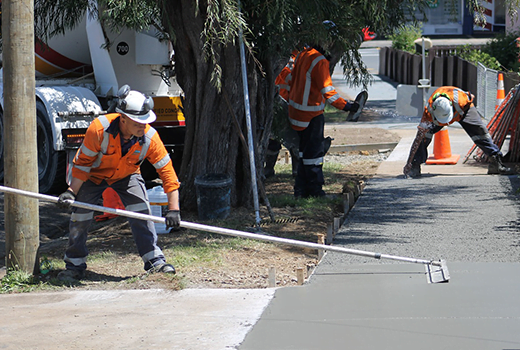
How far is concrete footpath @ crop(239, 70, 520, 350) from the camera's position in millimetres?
4137

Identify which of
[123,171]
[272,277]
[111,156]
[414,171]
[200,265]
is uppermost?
[111,156]

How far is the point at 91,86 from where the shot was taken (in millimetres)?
9875

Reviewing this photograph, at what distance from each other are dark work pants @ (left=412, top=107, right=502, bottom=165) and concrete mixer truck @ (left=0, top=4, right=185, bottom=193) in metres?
3.14

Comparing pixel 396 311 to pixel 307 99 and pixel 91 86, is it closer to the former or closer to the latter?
pixel 307 99

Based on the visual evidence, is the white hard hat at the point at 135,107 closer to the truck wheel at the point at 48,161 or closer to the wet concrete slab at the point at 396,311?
the wet concrete slab at the point at 396,311

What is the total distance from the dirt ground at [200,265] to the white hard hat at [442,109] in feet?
4.80

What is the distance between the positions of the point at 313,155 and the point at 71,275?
3.83 m

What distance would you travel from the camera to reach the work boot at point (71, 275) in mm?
5617

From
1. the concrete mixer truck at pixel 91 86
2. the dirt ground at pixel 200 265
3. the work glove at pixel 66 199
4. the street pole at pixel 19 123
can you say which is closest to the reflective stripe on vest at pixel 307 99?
the dirt ground at pixel 200 265

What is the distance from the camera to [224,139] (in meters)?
7.94

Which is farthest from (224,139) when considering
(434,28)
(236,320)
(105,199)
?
(434,28)

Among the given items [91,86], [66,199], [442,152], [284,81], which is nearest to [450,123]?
[442,152]

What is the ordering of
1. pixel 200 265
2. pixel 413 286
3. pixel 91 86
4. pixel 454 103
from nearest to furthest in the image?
pixel 413 286 → pixel 200 265 → pixel 454 103 → pixel 91 86

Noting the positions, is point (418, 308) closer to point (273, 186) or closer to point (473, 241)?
point (473, 241)
